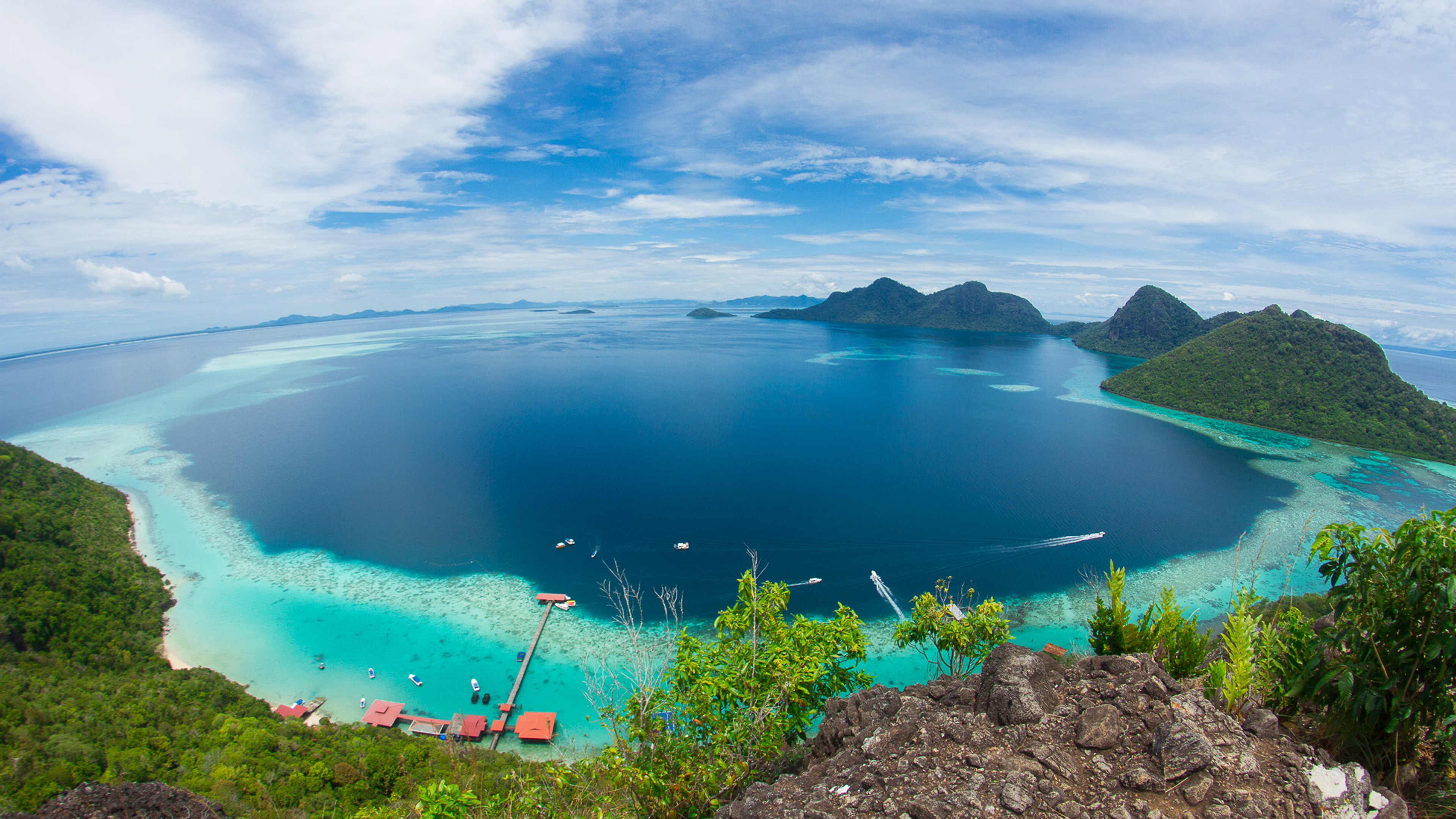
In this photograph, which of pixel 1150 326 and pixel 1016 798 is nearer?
pixel 1016 798

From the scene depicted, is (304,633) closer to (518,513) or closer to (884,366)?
(518,513)

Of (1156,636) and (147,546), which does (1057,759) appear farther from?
(147,546)

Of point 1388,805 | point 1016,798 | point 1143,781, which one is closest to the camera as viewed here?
point 1388,805

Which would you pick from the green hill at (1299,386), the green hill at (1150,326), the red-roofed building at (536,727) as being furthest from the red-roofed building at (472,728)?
the green hill at (1150,326)

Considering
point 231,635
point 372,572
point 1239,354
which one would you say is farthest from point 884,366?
point 231,635

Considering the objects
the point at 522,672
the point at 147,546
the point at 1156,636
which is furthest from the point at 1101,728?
the point at 147,546

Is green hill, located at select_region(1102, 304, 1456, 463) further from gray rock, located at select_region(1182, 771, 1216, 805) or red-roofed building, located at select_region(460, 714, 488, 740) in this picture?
red-roofed building, located at select_region(460, 714, 488, 740)

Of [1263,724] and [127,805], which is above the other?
[1263,724]
